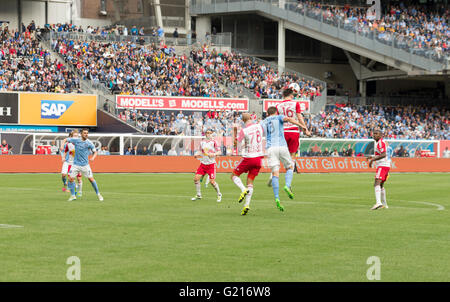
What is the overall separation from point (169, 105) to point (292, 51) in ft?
66.6

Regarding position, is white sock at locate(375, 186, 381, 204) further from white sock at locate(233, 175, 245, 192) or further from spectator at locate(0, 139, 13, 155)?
spectator at locate(0, 139, 13, 155)

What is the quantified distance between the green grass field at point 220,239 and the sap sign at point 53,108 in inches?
1181

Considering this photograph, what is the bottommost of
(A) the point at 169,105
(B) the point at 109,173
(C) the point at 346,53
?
(B) the point at 109,173

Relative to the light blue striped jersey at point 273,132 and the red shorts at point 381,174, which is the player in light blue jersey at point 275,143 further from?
the red shorts at point 381,174

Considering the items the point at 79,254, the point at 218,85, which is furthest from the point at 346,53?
the point at 79,254

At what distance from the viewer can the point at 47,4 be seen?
66.1 meters

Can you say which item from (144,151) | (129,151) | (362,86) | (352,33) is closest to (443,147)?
(352,33)

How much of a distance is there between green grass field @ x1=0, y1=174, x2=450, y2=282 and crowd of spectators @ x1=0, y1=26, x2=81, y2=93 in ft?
101

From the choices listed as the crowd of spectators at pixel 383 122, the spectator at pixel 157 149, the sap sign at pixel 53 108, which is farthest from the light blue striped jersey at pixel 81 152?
the crowd of spectators at pixel 383 122

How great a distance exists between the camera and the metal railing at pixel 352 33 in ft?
199

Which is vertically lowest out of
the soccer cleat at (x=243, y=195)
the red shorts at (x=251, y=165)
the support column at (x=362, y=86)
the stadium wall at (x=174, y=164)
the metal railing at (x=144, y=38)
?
the stadium wall at (x=174, y=164)

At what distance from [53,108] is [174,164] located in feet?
38.0

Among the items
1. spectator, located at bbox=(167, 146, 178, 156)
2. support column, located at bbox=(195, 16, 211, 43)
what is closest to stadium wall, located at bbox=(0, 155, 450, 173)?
spectator, located at bbox=(167, 146, 178, 156)

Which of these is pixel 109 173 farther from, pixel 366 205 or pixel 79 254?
pixel 79 254
